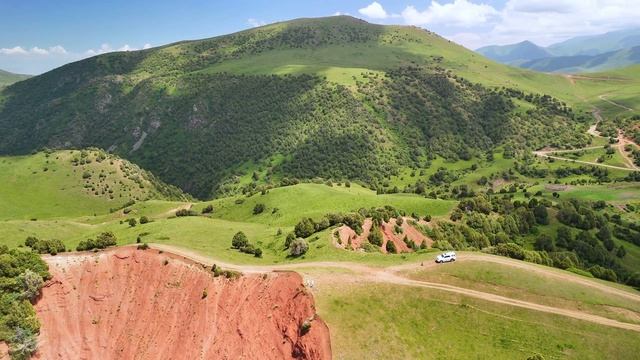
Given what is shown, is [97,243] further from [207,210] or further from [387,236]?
[207,210]

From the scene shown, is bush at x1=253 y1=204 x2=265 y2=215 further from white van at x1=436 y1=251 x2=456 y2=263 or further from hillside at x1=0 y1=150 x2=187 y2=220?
hillside at x1=0 y1=150 x2=187 y2=220

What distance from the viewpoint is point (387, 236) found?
310ft

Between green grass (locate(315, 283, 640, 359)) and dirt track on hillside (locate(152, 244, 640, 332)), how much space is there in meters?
1.43

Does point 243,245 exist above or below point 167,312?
above

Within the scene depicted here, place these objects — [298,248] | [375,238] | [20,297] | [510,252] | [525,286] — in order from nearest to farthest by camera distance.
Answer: [20,297] < [525,286] < [298,248] < [510,252] < [375,238]

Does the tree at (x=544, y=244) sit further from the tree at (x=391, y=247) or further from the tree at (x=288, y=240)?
the tree at (x=288, y=240)

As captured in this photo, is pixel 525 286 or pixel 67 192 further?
pixel 67 192

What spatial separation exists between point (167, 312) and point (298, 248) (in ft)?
81.5

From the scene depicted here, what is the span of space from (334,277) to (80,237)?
73.8m

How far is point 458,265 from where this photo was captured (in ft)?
239

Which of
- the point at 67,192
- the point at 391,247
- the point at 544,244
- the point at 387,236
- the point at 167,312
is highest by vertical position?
the point at 387,236

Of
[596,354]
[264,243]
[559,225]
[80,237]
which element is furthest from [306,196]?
[596,354]

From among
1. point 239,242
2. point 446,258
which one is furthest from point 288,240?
point 446,258

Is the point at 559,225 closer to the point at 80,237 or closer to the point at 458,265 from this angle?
the point at 458,265
